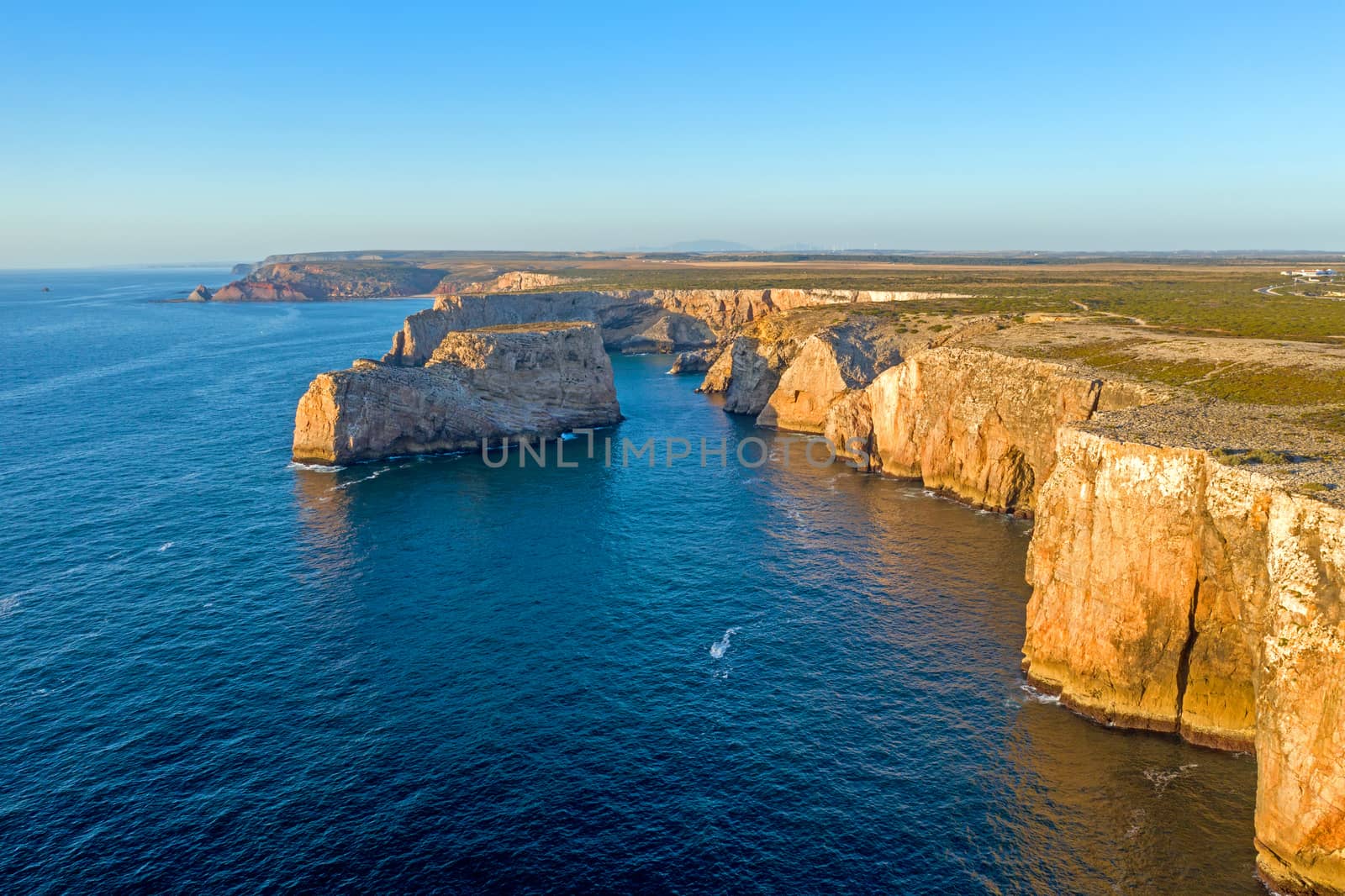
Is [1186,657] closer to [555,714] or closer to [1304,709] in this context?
[1304,709]

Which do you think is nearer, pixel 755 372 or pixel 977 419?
pixel 977 419

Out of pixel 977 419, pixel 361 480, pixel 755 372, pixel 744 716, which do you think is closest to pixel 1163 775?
pixel 744 716

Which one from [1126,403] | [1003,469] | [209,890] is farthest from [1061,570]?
[209,890]

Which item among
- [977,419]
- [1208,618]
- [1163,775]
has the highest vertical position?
[977,419]

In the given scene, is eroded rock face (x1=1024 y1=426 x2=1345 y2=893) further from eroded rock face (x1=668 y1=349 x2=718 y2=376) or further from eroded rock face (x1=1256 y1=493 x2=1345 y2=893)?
eroded rock face (x1=668 y1=349 x2=718 y2=376)

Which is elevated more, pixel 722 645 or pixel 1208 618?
pixel 1208 618

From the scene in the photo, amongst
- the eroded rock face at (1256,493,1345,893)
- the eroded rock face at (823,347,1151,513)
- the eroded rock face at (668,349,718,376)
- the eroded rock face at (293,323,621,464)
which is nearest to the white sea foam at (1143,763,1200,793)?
the eroded rock face at (1256,493,1345,893)
